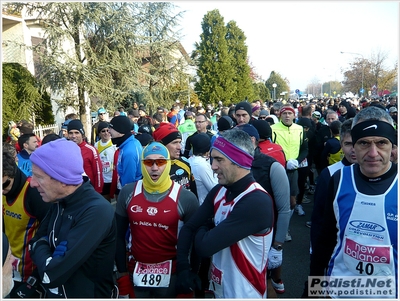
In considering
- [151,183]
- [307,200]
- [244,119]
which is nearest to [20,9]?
[244,119]

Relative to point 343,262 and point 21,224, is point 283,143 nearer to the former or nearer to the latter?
point 343,262

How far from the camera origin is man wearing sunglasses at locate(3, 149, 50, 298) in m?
2.85

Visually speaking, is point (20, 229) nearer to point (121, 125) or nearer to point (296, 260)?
point (121, 125)

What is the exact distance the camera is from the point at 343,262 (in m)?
2.40

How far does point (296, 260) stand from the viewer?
551cm

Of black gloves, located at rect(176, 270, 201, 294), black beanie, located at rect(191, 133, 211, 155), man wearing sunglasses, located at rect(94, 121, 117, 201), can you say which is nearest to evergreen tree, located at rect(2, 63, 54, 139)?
man wearing sunglasses, located at rect(94, 121, 117, 201)

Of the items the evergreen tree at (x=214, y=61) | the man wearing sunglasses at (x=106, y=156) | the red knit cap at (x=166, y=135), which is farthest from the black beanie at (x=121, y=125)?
the evergreen tree at (x=214, y=61)

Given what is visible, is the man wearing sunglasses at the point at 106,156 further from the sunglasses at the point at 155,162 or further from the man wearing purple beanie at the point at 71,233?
the man wearing purple beanie at the point at 71,233

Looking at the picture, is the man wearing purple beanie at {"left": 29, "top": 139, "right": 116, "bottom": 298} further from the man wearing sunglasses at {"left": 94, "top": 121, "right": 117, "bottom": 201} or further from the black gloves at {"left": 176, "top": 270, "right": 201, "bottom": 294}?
the man wearing sunglasses at {"left": 94, "top": 121, "right": 117, "bottom": 201}

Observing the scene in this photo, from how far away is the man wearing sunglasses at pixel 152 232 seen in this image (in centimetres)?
294

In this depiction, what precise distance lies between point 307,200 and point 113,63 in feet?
42.9

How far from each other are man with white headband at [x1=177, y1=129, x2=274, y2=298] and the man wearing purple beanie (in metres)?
0.61

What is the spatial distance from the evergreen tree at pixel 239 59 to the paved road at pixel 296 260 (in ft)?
108

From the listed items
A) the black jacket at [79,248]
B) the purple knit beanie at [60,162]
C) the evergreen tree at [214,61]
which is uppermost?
the evergreen tree at [214,61]
